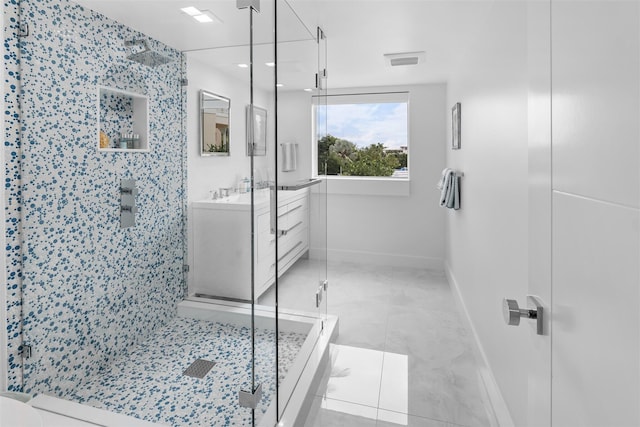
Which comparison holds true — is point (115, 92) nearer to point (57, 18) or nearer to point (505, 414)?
point (57, 18)

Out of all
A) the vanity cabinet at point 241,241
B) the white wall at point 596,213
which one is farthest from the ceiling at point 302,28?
the white wall at point 596,213

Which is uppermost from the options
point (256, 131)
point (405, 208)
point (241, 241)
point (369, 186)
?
point (256, 131)

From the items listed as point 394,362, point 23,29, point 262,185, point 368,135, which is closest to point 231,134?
point 262,185

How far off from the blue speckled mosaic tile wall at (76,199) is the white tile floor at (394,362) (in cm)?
112

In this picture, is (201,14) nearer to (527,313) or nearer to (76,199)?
(76,199)

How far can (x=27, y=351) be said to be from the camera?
1717 millimetres

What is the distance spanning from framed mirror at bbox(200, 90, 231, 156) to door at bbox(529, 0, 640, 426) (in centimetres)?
175

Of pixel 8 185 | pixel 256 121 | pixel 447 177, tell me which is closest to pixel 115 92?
pixel 8 185

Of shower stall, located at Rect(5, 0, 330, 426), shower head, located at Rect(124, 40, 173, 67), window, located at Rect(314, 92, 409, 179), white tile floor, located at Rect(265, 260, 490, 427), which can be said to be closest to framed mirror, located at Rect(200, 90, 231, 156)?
shower stall, located at Rect(5, 0, 330, 426)

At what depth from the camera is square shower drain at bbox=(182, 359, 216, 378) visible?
2.13 metres

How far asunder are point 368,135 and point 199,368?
135 inches

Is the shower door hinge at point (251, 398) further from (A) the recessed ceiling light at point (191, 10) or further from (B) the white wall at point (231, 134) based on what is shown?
(A) the recessed ceiling light at point (191, 10)

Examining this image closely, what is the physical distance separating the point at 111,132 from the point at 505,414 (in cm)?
264

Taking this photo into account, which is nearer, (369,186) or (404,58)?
(404,58)
